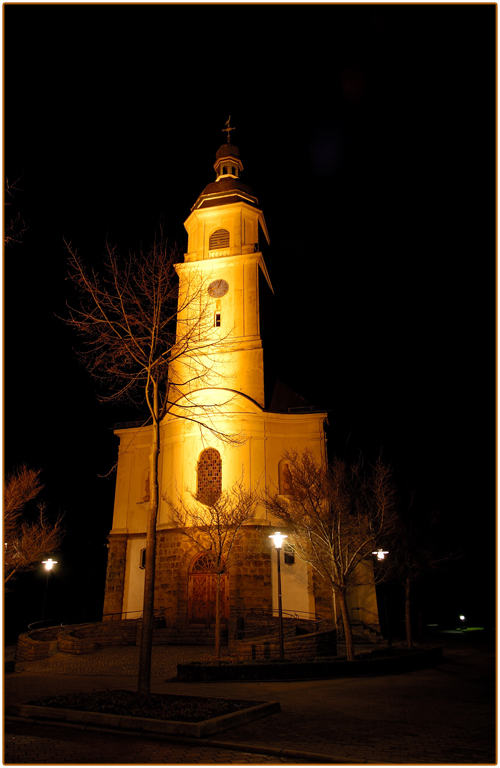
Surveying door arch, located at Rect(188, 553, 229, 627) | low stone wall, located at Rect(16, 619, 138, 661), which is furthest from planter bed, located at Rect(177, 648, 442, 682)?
door arch, located at Rect(188, 553, 229, 627)

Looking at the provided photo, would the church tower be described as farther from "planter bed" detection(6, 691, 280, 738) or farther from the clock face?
"planter bed" detection(6, 691, 280, 738)

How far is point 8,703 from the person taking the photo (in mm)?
10383

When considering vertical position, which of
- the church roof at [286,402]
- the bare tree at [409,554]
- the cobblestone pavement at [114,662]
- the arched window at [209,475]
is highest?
the church roof at [286,402]

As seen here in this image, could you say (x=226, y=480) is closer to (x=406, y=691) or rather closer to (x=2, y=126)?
(x=406, y=691)

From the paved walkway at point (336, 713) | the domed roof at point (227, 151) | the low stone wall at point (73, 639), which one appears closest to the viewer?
the paved walkway at point (336, 713)

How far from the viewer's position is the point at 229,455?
28.8 meters

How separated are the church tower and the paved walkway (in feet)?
53.6

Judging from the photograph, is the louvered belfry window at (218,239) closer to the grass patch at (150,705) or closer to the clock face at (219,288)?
the clock face at (219,288)

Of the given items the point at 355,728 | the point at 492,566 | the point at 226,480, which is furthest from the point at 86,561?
the point at 355,728

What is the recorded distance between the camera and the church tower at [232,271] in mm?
31281

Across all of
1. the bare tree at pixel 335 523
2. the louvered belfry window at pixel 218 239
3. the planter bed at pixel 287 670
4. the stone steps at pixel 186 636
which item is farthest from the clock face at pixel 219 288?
the planter bed at pixel 287 670

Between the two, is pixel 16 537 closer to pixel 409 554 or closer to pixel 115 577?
pixel 115 577

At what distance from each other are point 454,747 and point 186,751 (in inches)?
149

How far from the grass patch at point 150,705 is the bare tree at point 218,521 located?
26.2ft
